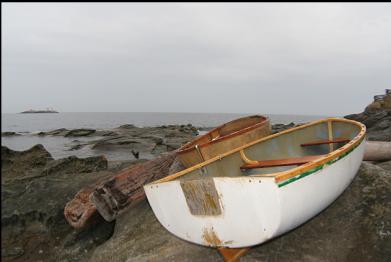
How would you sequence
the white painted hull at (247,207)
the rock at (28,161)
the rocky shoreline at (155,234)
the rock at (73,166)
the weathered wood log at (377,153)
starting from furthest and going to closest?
the rock at (73,166), the weathered wood log at (377,153), the rock at (28,161), the rocky shoreline at (155,234), the white painted hull at (247,207)

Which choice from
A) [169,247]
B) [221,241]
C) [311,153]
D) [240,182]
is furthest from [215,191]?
[311,153]

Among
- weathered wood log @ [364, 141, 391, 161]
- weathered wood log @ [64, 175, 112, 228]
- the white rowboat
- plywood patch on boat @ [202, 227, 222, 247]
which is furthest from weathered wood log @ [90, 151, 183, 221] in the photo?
weathered wood log @ [364, 141, 391, 161]

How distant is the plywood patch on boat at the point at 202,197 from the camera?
3447 mm

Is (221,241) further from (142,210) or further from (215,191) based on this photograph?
(142,210)

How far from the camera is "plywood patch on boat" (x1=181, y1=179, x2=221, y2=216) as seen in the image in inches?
136

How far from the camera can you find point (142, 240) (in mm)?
4793

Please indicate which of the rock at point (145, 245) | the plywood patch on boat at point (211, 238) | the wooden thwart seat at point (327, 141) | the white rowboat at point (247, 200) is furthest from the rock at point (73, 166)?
the wooden thwart seat at point (327, 141)

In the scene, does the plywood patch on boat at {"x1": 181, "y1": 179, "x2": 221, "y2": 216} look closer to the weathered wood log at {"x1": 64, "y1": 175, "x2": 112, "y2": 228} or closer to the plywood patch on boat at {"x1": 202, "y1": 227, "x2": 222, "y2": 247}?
the plywood patch on boat at {"x1": 202, "y1": 227, "x2": 222, "y2": 247}

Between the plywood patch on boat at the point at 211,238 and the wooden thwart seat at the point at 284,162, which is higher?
the wooden thwart seat at the point at 284,162

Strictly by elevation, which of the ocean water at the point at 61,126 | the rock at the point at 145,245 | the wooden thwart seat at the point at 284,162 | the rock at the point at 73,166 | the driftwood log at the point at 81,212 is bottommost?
the ocean water at the point at 61,126

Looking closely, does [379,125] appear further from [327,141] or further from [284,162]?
[284,162]

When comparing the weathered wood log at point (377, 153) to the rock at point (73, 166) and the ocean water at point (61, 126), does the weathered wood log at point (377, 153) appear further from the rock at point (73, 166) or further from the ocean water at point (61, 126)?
the ocean water at point (61, 126)

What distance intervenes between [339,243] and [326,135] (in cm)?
464

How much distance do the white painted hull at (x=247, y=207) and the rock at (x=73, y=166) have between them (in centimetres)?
485
